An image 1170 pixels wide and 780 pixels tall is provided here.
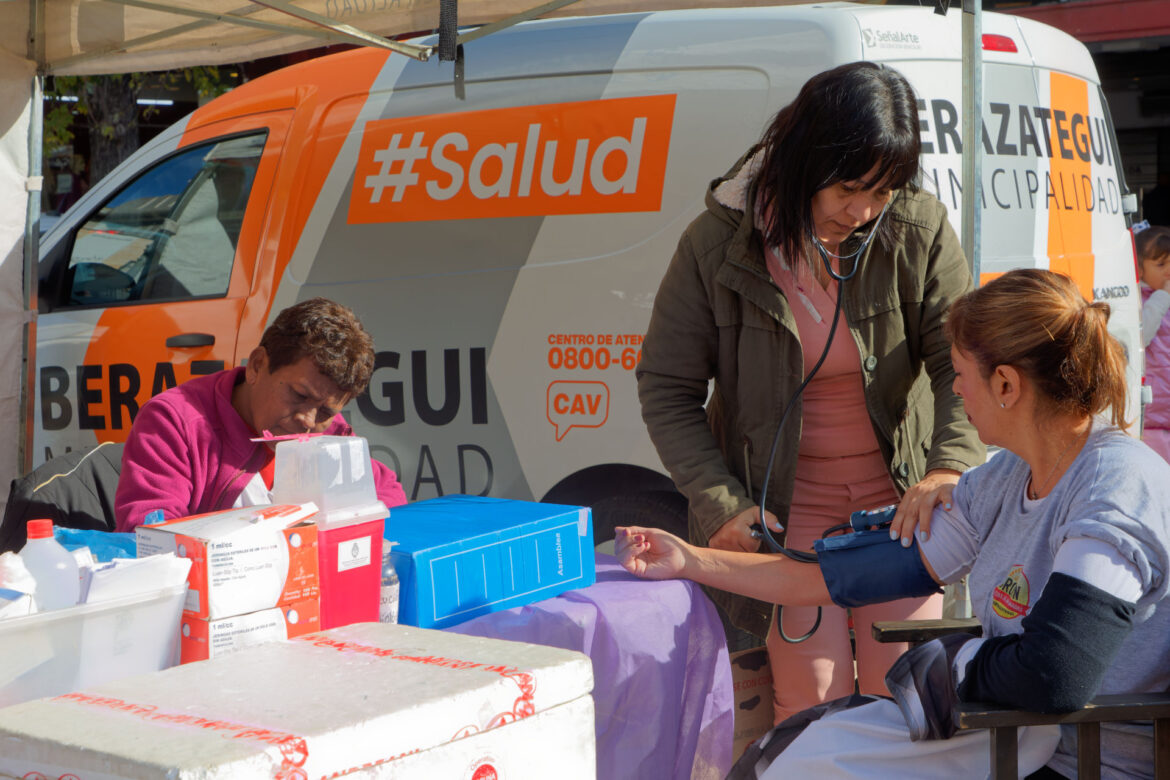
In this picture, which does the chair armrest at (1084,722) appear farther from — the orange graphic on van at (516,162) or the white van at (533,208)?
the orange graphic on van at (516,162)

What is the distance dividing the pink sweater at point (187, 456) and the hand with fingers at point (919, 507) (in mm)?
1387

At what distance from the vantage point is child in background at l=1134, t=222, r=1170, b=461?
5652 mm

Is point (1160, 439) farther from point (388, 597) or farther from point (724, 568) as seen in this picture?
point (388, 597)

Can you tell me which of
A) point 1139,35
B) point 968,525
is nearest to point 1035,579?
point 968,525

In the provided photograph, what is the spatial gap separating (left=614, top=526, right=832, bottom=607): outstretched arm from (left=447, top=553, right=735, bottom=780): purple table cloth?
0.13 ft

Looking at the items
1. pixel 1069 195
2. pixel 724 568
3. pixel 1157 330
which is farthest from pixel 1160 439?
pixel 724 568

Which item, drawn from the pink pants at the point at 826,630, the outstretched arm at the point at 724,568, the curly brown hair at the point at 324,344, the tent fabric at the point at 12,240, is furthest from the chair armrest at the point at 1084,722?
the tent fabric at the point at 12,240

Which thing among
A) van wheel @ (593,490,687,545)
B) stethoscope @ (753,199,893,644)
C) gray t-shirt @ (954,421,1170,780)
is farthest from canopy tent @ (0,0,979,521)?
gray t-shirt @ (954,421,1170,780)

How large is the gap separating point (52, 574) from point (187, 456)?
96 centimetres

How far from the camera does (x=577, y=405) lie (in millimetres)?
3615

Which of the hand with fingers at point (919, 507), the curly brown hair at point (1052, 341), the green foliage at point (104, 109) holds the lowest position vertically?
the hand with fingers at point (919, 507)

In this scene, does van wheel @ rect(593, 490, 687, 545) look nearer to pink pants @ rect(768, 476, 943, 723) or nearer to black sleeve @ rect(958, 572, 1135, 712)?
pink pants @ rect(768, 476, 943, 723)

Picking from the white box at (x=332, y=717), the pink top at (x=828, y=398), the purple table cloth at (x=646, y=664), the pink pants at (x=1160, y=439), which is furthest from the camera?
the pink pants at (x=1160, y=439)

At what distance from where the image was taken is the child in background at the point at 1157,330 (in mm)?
5652
